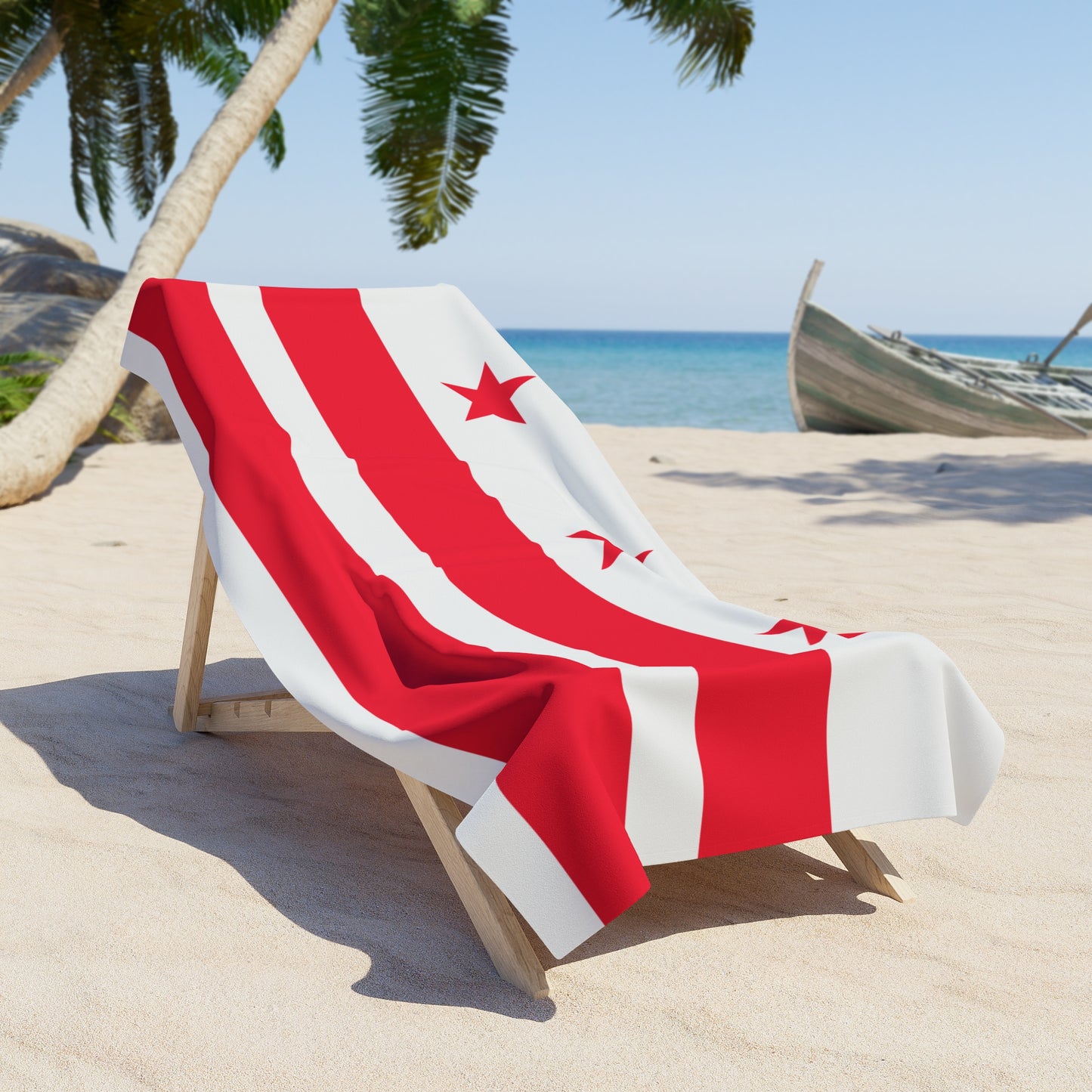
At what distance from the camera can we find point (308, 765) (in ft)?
8.98

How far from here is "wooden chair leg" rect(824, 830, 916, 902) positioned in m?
2.15

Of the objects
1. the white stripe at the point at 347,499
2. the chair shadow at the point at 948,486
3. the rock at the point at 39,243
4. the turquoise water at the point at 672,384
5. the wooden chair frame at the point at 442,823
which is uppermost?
the white stripe at the point at 347,499

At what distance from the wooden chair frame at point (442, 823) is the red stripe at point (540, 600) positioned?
0.25 m

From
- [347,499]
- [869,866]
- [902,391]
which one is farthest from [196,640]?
[902,391]

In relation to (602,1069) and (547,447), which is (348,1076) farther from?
(547,447)

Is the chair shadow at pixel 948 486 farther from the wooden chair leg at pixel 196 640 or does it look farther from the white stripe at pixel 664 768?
the white stripe at pixel 664 768

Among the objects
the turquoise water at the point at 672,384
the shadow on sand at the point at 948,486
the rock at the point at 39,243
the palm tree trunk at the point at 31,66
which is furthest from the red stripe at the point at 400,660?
the turquoise water at the point at 672,384

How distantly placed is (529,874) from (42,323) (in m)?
7.91

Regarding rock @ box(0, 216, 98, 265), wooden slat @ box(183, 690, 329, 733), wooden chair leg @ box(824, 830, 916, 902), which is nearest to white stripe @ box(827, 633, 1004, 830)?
wooden chair leg @ box(824, 830, 916, 902)

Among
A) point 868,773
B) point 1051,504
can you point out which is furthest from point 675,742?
point 1051,504

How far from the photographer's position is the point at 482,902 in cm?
184

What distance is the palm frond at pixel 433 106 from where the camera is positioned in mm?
8836

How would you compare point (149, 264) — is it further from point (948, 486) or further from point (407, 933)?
point (407, 933)

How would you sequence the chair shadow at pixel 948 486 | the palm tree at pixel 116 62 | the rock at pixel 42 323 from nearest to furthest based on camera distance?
the chair shadow at pixel 948 486
the rock at pixel 42 323
the palm tree at pixel 116 62
